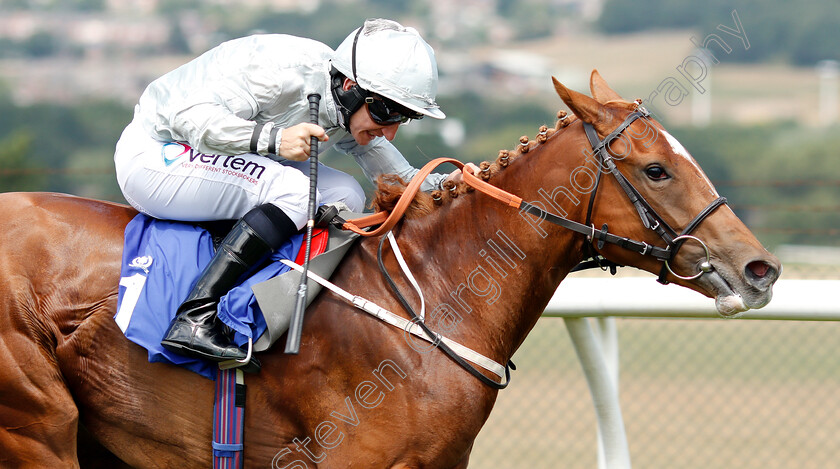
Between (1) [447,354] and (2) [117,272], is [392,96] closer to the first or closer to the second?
(1) [447,354]

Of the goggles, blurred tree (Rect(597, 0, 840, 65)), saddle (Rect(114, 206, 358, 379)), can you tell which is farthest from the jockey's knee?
blurred tree (Rect(597, 0, 840, 65))

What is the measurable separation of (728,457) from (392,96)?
176 inches

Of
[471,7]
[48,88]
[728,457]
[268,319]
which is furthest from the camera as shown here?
[471,7]

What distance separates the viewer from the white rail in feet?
14.1

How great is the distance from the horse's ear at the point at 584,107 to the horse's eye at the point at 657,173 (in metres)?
0.28

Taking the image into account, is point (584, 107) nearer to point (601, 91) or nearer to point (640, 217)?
point (601, 91)

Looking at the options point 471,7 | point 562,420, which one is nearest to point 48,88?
point 471,7

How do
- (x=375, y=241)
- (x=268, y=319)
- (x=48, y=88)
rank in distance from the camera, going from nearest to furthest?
(x=268, y=319), (x=375, y=241), (x=48, y=88)

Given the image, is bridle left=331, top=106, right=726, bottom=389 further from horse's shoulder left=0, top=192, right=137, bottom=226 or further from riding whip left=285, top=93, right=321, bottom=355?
horse's shoulder left=0, top=192, right=137, bottom=226

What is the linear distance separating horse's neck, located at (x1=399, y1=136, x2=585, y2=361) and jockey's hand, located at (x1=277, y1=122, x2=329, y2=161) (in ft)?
1.88

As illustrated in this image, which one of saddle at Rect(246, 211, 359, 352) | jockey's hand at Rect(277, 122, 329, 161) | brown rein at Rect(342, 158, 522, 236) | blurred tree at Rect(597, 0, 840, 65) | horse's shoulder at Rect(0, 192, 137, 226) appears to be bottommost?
horse's shoulder at Rect(0, 192, 137, 226)

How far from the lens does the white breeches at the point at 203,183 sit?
11.3 feet

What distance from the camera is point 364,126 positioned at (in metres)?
3.57

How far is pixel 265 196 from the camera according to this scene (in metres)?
3.45
